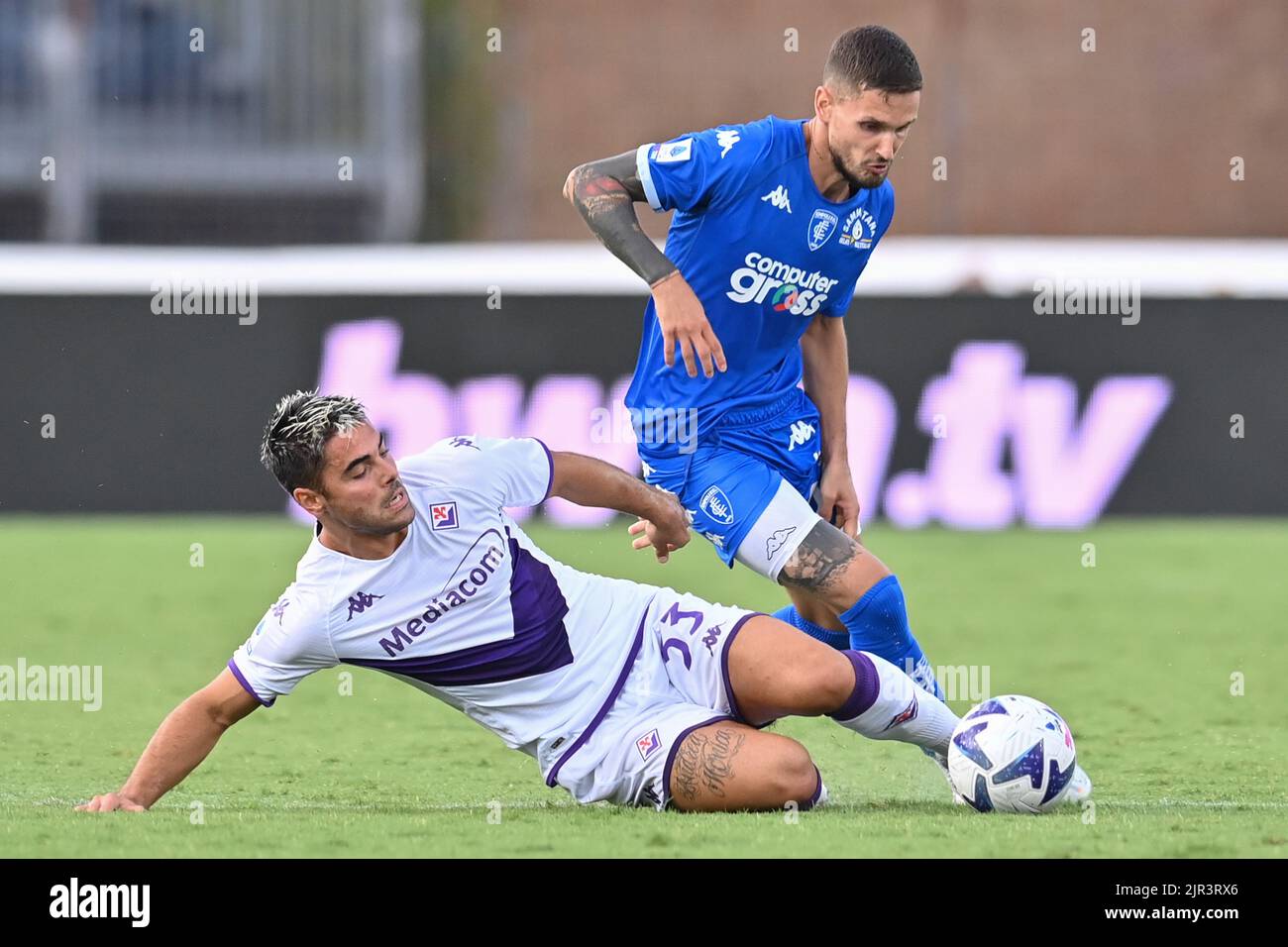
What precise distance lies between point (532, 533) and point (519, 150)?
5.84 m

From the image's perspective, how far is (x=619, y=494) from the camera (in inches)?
209

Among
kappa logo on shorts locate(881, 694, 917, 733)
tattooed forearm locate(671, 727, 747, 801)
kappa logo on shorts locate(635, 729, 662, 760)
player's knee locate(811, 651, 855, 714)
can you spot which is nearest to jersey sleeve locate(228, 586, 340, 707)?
kappa logo on shorts locate(635, 729, 662, 760)

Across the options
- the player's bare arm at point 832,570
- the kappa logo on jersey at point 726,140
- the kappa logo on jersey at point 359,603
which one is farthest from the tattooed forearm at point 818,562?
the kappa logo on jersey at point 359,603

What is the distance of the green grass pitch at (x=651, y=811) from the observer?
4680 millimetres

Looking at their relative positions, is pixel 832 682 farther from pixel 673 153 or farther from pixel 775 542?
pixel 673 153

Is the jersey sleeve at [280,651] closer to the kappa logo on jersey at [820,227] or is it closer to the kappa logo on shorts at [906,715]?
the kappa logo on shorts at [906,715]

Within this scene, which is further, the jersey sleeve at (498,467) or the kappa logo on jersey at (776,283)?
the kappa logo on jersey at (776,283)

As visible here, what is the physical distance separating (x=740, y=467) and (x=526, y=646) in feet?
3.07

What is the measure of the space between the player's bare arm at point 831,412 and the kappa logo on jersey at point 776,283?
1.00 feet

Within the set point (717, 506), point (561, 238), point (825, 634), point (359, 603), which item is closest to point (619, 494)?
point (717, 506)

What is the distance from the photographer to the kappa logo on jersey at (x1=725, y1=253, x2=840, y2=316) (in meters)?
5.61

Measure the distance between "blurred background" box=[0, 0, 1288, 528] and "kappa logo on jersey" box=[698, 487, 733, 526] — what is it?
6366 millimetres

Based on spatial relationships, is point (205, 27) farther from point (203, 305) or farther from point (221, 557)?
point (221, 557)

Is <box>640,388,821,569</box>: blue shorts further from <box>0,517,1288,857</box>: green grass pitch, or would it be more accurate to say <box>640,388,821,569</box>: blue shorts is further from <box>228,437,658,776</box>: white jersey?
<box>0,517,1288,857</box>: green grass pitch
